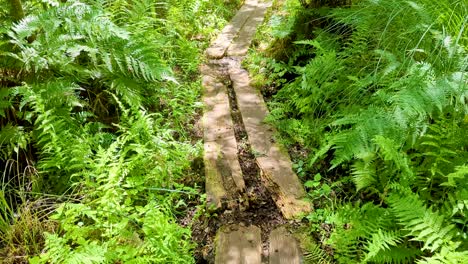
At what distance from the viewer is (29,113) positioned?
2.77 metres

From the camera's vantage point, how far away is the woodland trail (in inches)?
96.7

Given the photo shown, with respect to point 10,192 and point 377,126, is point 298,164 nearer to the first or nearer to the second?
point 377,126

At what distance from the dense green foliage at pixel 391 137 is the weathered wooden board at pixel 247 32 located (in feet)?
6.09

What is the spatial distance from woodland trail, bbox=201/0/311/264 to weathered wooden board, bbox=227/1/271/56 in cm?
75

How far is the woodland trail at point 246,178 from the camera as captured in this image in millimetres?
2455

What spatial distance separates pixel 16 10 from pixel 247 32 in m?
3.64

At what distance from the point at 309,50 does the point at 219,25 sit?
2.60 m

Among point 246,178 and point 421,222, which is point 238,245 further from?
point 421,222

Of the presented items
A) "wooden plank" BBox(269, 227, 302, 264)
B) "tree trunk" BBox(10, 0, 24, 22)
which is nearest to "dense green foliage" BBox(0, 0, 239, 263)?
"tree trunk" BBox(10, 0, 24, 22)

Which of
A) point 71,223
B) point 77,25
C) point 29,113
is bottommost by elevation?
point 71,223

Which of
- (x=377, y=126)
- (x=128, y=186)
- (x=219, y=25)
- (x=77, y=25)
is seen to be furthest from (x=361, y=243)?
(x=219, y=25)

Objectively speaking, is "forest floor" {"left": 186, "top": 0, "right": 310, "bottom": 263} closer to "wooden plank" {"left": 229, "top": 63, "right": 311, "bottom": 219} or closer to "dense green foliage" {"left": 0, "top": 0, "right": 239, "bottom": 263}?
"wooden plank" {"left": 229, "top": 63, "right": 311, "bottom": 219}

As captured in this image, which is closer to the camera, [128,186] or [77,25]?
[128,186]

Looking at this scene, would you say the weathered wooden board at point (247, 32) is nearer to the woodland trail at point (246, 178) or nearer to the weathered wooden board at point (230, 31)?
the weathered wooden board at point (230, 31)
